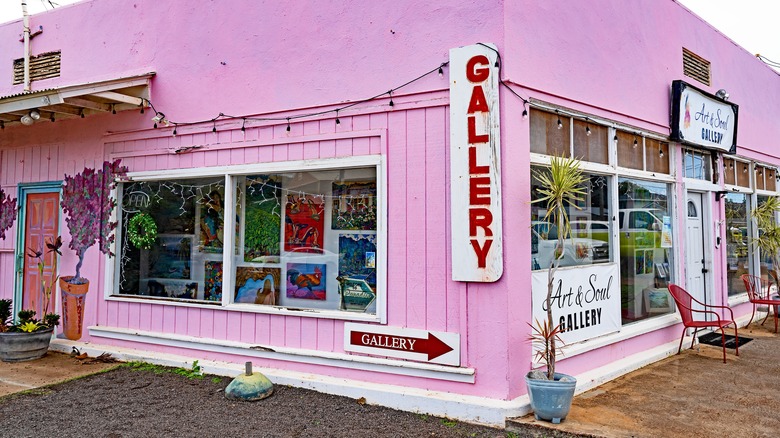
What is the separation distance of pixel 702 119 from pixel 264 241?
20.8ft

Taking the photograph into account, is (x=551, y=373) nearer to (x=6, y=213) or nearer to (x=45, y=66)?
(x=6, y=213)

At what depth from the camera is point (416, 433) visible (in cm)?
452

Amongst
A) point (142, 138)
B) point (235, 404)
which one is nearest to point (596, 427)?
point (235, 404)

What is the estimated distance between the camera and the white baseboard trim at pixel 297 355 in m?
5.02

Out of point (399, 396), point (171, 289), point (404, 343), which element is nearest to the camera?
point (399, 396)

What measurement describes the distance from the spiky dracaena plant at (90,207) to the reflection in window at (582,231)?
205 inches

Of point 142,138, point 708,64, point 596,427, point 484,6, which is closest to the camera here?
point 596,427

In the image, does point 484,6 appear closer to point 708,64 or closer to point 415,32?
point 415,32

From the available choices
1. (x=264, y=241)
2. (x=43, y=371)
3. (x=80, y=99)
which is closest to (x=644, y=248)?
(x=264, y=241)

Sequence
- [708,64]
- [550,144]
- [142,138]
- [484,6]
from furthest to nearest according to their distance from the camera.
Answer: [708,64] → [142,138] → [550,144] → [484,6]

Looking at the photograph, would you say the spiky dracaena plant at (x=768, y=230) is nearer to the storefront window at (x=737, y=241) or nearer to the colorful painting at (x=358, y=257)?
the storefront window at (x=737, y=241)

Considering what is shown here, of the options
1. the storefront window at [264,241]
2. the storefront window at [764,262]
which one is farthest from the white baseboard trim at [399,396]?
the storefront window at [764,262]

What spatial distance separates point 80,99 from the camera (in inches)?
264

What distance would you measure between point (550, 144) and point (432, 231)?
4.96 feet
